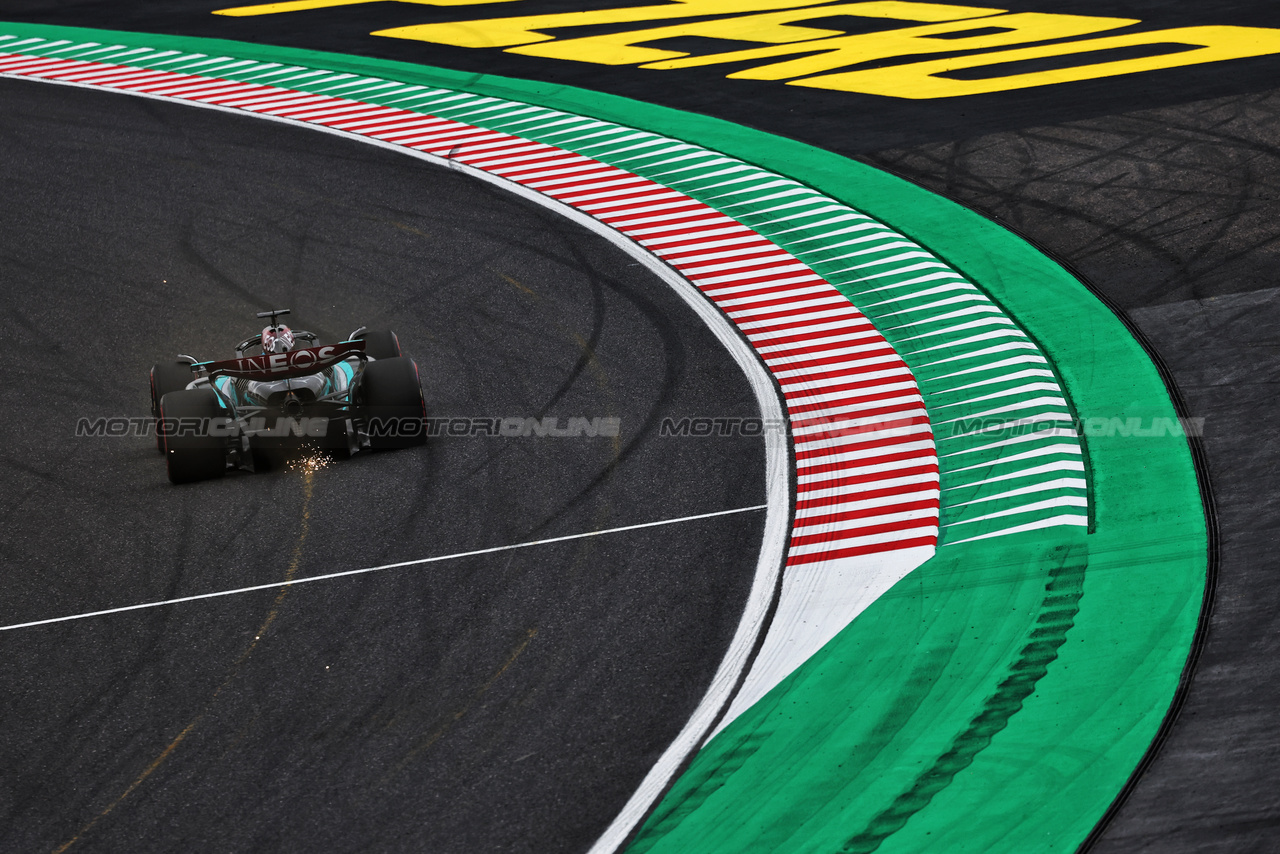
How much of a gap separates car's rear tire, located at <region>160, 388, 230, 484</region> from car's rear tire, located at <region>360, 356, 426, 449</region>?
127 cm

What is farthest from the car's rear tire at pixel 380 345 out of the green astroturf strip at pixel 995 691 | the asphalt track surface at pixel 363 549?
the green astroturf strip at pixel 995 691

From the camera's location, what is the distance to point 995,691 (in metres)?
9.33

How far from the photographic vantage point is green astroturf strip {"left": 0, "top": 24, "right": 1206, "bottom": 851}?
8.26 metres

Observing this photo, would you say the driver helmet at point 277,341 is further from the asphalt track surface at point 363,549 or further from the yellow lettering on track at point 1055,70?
the yellow lettering on track at point 1055,70

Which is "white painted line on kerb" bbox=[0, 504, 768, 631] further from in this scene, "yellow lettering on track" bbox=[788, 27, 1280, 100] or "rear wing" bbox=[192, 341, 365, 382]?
"yellow lettering on track" bbox=[788, 27, 1280, 100]

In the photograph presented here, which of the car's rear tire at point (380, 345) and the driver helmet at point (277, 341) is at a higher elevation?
the driver helmet at point (277, 341)

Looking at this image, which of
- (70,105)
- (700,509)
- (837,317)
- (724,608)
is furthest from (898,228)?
(70,105)

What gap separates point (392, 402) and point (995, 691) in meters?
5.92

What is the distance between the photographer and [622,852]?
8109mm

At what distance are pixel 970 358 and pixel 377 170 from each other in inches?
364

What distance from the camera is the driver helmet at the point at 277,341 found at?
12.4m

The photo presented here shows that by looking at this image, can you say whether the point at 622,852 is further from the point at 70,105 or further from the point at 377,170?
the point at 70,105

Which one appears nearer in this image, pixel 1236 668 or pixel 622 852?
pixel 622 852

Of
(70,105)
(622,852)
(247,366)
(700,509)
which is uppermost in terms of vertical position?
(70,105)
